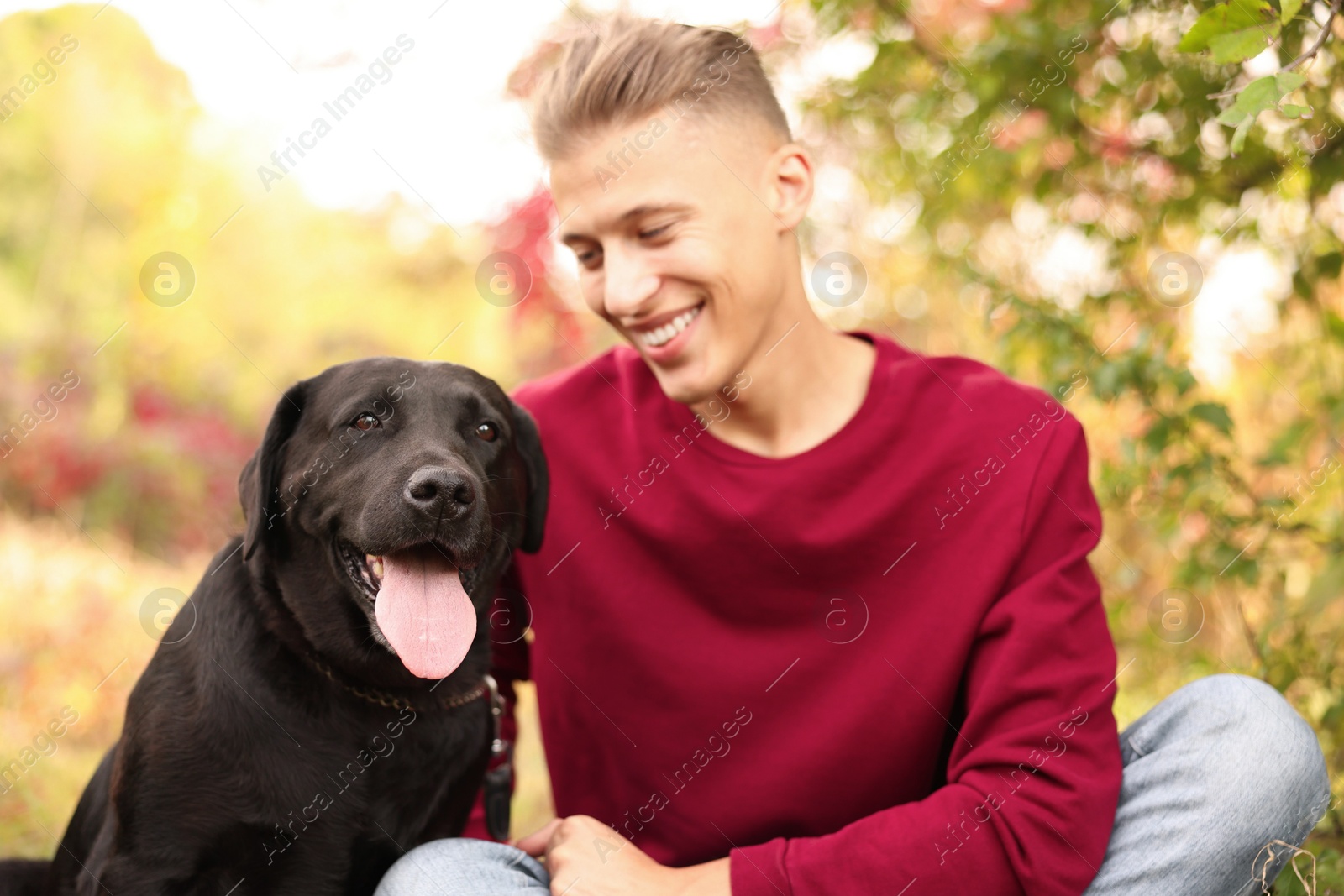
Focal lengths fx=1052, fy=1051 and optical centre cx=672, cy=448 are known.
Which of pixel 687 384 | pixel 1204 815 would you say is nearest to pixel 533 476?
pixel 687 384

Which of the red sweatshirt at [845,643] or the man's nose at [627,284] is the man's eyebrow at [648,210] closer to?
the man's nose at [627,284]

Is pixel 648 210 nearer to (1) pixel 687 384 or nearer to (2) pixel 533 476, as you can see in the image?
(1) pixel 687 384

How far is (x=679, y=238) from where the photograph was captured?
2.12m

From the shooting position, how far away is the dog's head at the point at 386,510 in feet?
6.05

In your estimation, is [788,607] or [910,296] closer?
[788,607]

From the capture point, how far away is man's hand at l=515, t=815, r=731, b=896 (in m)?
1.87

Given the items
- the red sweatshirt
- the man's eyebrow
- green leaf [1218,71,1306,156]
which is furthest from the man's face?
green leaf [1218,71,1306,156]

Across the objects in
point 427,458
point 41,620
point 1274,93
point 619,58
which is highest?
point 619,58

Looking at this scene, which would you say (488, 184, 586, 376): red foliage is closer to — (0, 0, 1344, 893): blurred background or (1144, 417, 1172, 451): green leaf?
(0, 0, 1344, 893): blurred background

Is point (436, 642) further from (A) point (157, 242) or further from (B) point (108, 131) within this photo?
(B) point (108, 131)

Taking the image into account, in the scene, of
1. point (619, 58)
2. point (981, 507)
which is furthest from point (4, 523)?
point (981, 507)

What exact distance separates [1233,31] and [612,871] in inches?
68.8

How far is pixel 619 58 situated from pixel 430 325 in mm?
6778

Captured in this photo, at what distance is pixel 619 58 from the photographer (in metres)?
2.22
